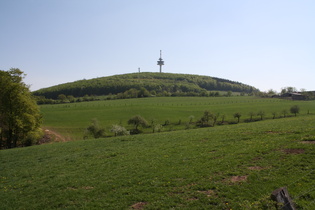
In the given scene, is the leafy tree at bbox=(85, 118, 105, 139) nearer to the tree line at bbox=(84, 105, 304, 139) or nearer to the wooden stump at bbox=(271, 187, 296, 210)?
the tree line at bbox=(84, 105, 304, 139)

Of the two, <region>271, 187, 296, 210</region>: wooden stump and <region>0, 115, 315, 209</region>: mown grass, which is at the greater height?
<region>271, 187, 296, 210</region>: wooden stump

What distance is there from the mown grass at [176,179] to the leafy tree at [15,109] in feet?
71.1

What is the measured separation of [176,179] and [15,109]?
3815cm

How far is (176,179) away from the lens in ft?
42.1

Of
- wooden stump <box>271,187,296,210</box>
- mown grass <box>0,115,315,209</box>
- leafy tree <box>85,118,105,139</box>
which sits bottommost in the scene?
leafy tree <box>85,118,105,139</box>

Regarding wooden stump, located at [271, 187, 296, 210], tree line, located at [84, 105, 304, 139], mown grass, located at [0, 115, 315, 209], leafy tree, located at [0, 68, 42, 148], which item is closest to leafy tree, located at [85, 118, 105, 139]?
tree line, located at [84, 105, 304, 139]

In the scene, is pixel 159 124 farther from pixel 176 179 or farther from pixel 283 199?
pixel 283 199

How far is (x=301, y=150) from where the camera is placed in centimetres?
1446

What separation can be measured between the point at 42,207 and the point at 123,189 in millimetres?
4431

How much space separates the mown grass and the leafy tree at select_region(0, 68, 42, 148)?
21.7m

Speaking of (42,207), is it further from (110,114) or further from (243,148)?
(110,114)

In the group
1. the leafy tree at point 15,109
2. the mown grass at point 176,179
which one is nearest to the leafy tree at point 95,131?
the leafy tree at point 15,109

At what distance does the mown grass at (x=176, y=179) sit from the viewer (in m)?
10.1

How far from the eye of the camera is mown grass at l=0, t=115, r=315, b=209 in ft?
33.2
